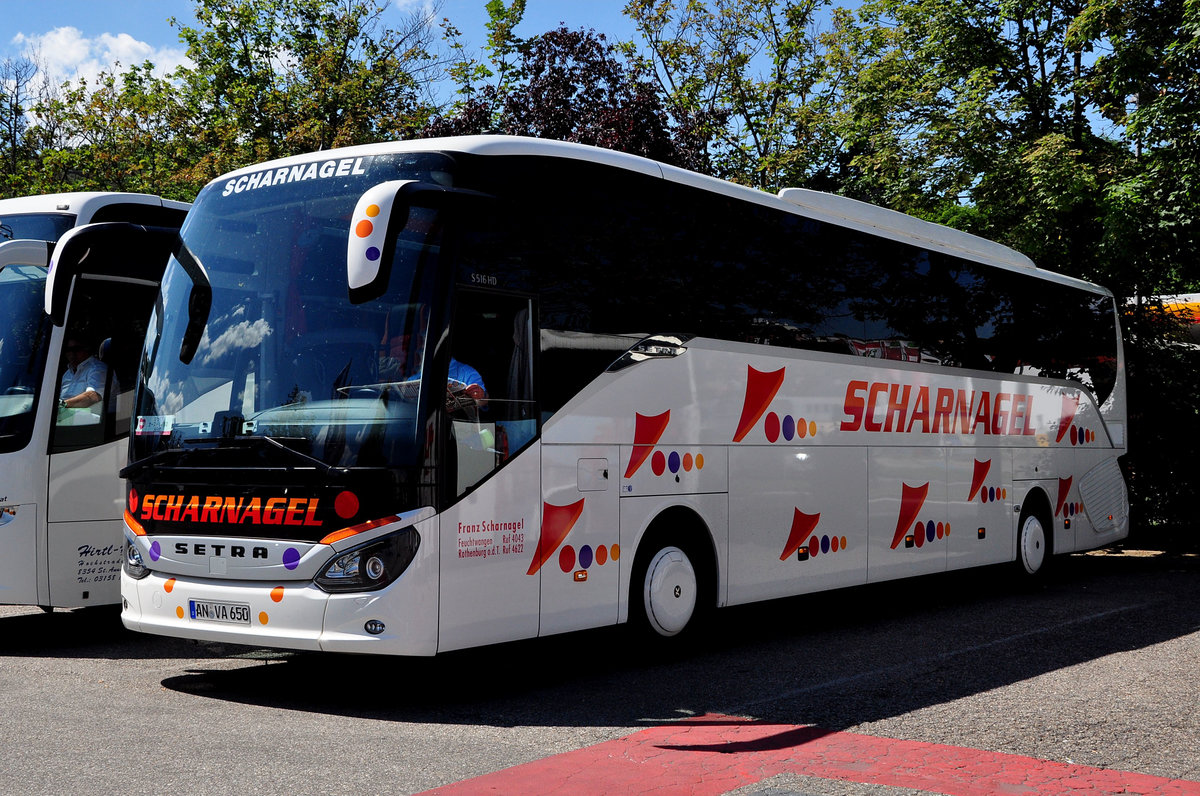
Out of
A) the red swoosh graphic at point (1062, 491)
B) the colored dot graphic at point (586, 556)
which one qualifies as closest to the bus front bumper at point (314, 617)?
the colored dot graphic at point (586, 556)

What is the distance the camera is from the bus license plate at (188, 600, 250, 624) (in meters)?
7.29

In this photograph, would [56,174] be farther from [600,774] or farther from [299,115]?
[600,774]

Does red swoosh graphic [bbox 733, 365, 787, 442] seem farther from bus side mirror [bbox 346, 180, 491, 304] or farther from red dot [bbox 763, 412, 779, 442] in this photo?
bus side mirror [bbox 346, 180, 491, 304]

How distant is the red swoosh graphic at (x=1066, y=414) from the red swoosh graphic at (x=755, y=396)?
6477 millimetres

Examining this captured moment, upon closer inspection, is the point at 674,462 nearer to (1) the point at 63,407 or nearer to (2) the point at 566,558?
(2) the point at 566,558

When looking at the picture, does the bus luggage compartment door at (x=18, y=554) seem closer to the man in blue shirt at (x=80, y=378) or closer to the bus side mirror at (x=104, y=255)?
the man in blue shirt at (x=80, y=378)

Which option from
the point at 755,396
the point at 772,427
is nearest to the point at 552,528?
the point at 755,396

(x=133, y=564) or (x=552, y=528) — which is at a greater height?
(x=552, y=528)

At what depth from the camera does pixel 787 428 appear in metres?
10.4

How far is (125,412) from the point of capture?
9805 mm

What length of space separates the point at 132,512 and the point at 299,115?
21045 mm

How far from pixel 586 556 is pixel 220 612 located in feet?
7.91

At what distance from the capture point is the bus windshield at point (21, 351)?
9.28 m

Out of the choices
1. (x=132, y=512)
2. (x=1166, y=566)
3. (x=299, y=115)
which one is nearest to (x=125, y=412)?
(x=132, y=512)
